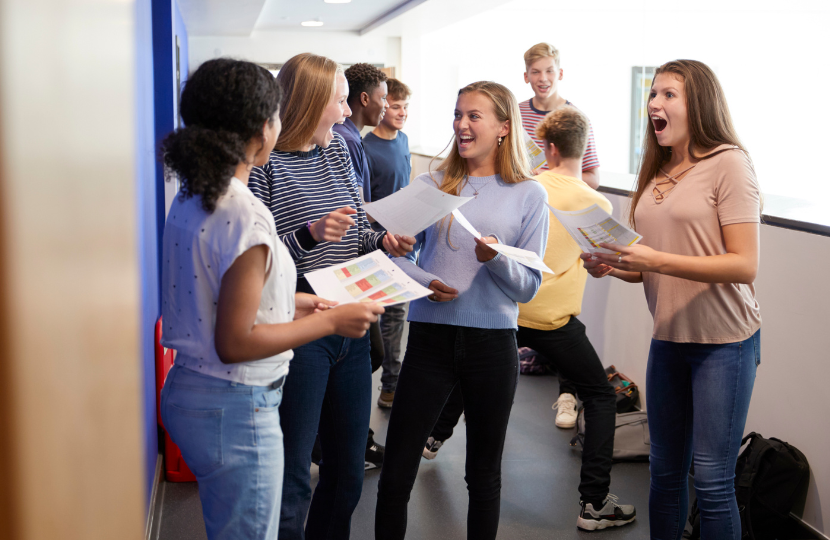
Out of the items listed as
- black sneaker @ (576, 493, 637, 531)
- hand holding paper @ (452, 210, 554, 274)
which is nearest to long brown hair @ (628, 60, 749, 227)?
hand holding paper @ (452, 210, 554, 274)

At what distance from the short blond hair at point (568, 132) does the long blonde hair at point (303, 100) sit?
1393mm

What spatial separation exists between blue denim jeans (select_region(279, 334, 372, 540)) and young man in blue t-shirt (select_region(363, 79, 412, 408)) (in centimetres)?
156

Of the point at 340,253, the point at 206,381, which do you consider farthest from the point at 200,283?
the point at 340,253

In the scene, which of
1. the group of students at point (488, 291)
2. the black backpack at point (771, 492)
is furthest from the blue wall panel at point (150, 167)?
the black backpack at point (771, 492)

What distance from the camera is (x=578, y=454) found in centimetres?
331

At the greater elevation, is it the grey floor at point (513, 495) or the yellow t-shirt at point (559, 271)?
the yellow t-shirt at point (559, 271)

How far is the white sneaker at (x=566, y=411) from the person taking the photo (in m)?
3.61

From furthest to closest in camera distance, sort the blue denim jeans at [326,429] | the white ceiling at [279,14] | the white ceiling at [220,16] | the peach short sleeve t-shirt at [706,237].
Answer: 1. the white ceiling at [279,14]
2. the white ceiling at [220,16]
3. the peach short sleeve t-shirt at [706,237]
4. the blue denim jeans at [326,429]

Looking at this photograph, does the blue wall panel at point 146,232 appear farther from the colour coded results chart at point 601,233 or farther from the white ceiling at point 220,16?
the white ceiling at point 220,16

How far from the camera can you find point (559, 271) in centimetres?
282

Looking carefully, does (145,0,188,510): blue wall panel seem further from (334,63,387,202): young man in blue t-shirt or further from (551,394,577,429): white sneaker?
(551,394,577,429): white sneaker

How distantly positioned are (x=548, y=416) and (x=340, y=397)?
7.52 feet

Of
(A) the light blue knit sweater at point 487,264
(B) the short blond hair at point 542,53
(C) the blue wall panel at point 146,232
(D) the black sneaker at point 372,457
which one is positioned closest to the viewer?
(A) the light blue knit sweater at point 487,264

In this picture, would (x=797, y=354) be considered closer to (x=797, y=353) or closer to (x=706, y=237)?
(x=797, y=353)
